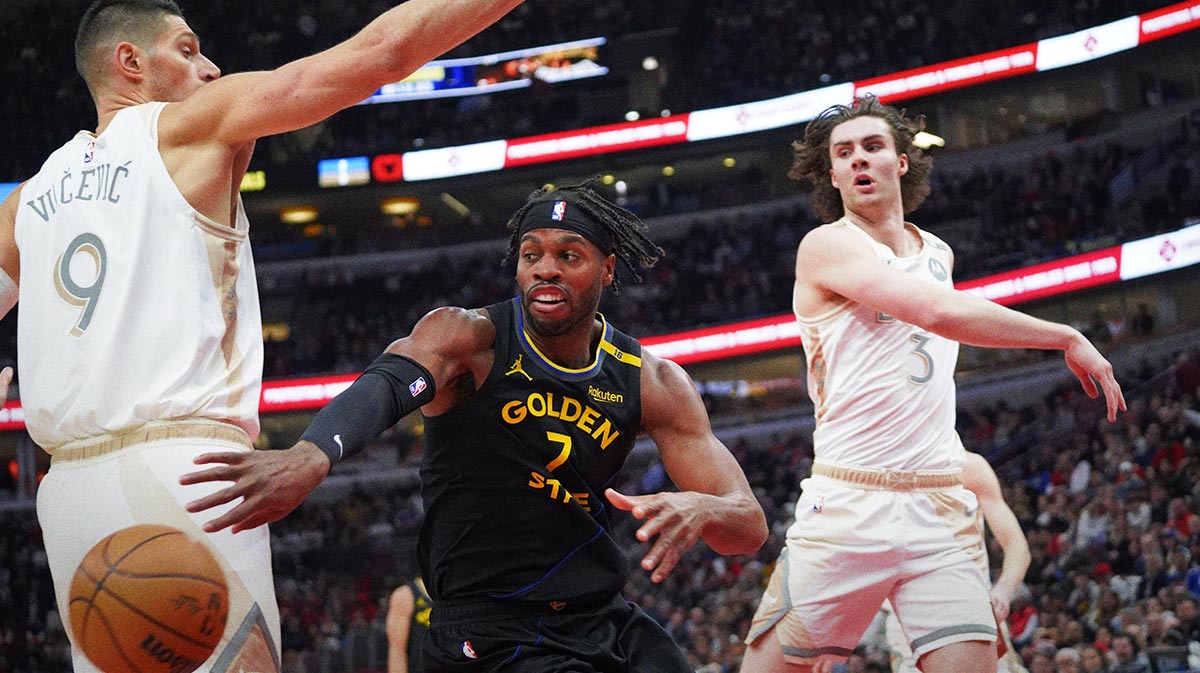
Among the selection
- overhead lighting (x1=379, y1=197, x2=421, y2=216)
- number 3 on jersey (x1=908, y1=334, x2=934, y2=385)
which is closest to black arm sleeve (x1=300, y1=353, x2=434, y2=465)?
number 3 on jersey (x1=908, y1=334, x2=934, y2=385)

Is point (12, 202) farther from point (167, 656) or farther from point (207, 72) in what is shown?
point (167, 656)

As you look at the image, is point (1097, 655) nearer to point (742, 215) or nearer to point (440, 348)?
point (440, 348)

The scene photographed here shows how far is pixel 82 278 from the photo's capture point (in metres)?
3.37

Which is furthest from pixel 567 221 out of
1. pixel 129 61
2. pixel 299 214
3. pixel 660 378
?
pixel 299 214

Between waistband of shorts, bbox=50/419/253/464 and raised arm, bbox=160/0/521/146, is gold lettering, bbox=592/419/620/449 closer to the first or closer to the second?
waistband of shorts, bbox=50/419/253/464

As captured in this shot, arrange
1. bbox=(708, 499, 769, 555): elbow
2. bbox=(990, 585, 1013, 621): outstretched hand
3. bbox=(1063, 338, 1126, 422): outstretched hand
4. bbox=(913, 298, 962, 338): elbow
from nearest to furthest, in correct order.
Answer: bbox=(708, 499, 769, 555): elbow
bbox=(1063, 338, 1126, 422): outstretched hand
bbox=(913, 298, 962, 338): elbow
bbox=(990, 585, 1013, 621): outstretched hand

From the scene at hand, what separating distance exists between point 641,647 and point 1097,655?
899cm

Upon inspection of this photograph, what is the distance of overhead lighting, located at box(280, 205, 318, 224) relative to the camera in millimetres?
33375

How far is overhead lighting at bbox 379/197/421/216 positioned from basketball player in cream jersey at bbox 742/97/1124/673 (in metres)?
29.1

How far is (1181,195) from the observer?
2252cm

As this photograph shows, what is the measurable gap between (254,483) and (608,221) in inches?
67.1

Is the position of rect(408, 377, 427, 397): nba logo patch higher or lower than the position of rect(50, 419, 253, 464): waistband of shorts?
higher

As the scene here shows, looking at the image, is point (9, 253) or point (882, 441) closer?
point (9, 253)

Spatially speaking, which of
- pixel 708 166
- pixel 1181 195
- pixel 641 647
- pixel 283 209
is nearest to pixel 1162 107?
pixel 1181 195
